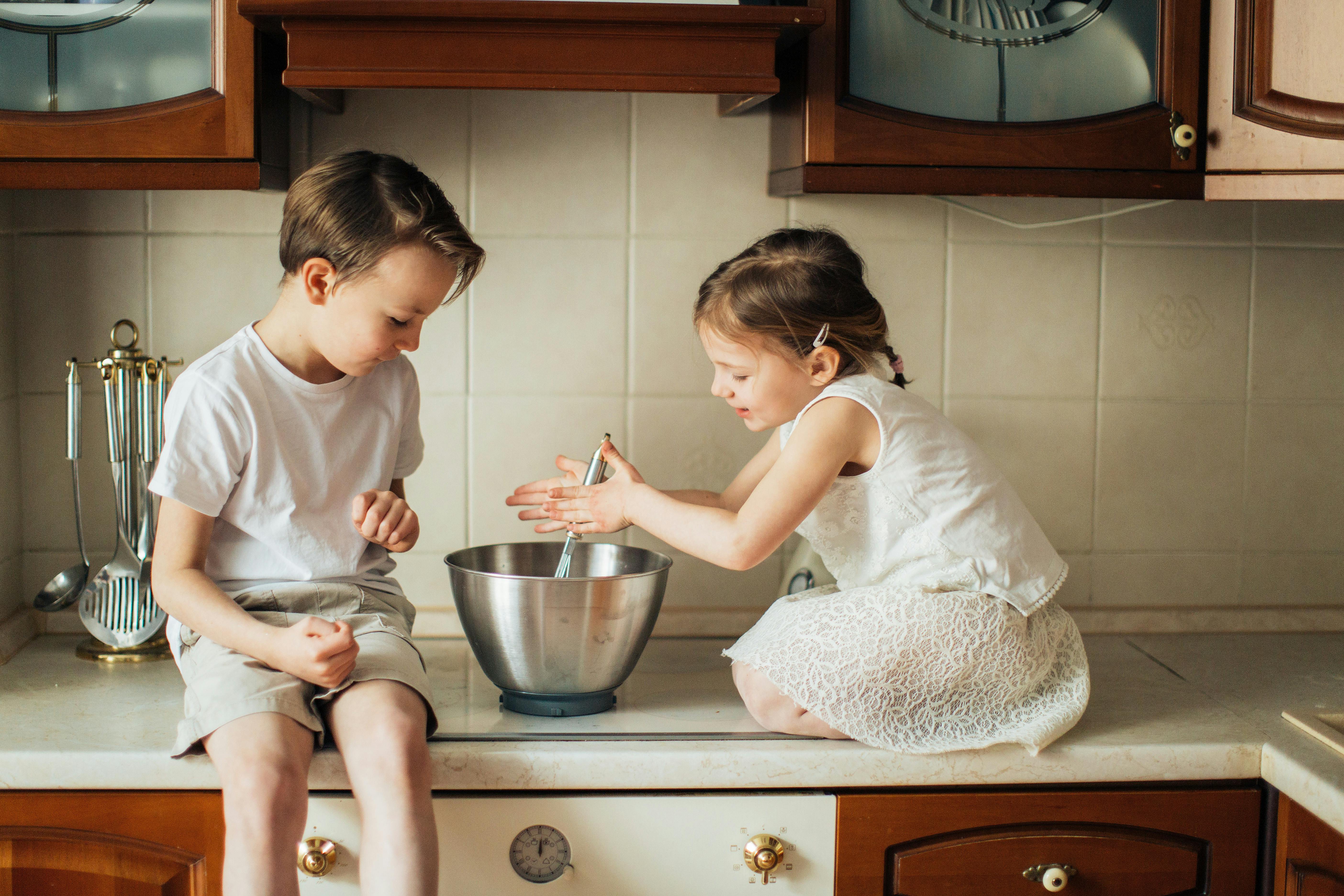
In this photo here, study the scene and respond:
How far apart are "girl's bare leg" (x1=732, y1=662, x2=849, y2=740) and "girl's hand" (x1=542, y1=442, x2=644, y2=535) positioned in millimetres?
212

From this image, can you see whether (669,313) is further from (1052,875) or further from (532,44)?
(1052,875)

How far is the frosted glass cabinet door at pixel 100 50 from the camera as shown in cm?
111

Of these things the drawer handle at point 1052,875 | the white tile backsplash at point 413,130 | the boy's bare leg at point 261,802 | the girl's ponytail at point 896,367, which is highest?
the white tile backsplash at point 413,130

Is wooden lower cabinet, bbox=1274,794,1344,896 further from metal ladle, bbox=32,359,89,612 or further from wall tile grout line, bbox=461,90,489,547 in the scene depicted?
metal ladle, bbox=32,359,89,612

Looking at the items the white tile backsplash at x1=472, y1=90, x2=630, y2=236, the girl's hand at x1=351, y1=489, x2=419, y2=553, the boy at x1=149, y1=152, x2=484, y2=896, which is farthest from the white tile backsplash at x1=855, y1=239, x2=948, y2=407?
the girl's hand at x1=351, y1=489, x2=419, y2=553

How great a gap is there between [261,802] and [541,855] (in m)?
0.27

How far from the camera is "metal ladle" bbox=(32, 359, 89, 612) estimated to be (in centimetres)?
130

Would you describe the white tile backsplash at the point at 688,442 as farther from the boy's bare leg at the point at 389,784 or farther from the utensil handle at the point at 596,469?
the boy's bare leg at the point at 389,784

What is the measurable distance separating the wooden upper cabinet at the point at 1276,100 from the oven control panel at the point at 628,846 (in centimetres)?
78

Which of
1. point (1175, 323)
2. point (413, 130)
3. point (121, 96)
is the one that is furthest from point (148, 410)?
point (1175, 323)

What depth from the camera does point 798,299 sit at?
1.11m

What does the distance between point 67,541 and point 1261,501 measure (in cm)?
161

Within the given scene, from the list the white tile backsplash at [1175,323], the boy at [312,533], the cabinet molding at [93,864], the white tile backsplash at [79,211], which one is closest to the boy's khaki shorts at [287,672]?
the boy at [312,533]

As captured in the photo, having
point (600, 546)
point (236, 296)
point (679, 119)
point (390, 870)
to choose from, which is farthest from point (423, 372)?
point (390, 870)
